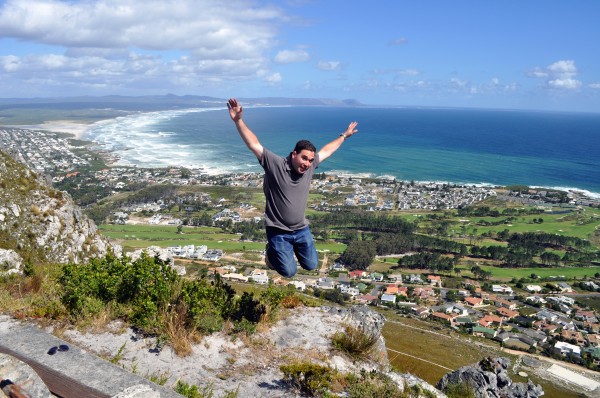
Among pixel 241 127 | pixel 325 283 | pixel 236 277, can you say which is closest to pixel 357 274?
pixel 325 283

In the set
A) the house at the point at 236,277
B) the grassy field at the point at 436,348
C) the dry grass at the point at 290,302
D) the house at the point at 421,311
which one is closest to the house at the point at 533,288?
the house at the point at 421,311

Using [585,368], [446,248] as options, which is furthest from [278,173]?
[446,248]

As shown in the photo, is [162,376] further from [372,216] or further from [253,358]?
[372,216]

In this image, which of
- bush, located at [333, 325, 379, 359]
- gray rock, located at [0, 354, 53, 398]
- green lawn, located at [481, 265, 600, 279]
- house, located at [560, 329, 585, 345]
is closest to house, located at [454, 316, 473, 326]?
house, located at [560, 329, 585, 345]

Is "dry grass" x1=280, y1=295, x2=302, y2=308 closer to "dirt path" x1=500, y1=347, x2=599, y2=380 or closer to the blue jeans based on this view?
the blue jeans

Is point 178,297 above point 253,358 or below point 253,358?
above

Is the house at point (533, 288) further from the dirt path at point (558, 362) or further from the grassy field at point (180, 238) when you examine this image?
the grassy field at point (180, 238)

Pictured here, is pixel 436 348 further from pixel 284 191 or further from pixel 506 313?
pixel 284 191
